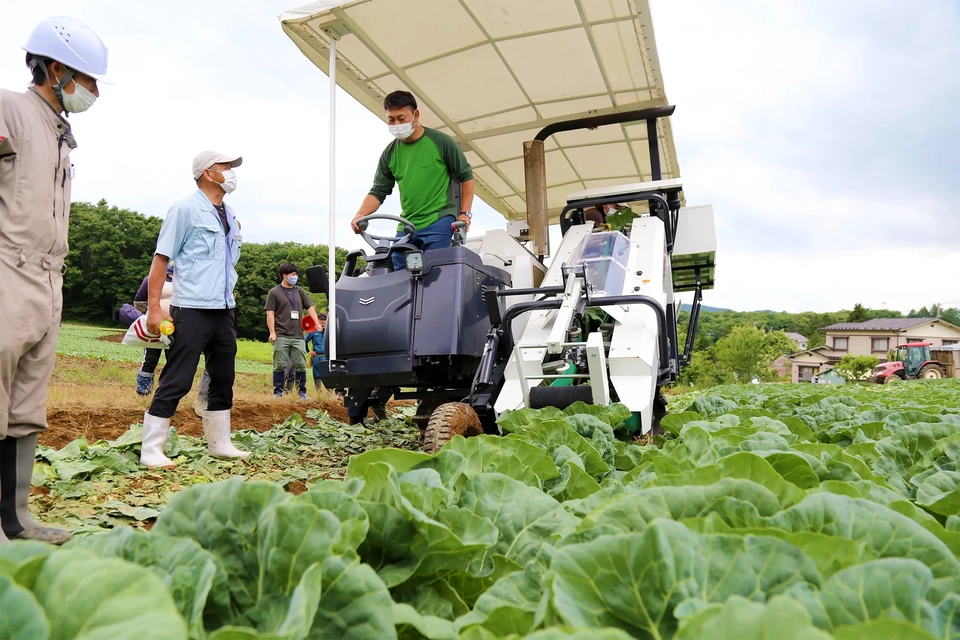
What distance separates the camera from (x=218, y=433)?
14.0 ft

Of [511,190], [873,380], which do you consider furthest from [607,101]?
[873,380]

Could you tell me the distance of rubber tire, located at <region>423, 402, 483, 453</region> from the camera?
2.99m

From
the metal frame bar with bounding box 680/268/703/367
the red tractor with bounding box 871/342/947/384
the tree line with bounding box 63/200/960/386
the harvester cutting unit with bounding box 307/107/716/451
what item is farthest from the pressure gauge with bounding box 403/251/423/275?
the red tractor with bounding box 871/342/947/384

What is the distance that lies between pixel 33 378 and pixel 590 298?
9.81 ft

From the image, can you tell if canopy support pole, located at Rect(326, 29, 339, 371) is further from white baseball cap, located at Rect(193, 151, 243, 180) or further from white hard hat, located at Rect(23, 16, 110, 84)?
white hard hat, located at Rect(23, 16, 110, 84)

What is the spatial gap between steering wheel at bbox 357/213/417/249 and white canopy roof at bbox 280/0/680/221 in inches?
57.7

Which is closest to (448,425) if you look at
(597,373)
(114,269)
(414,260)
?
(597,373)

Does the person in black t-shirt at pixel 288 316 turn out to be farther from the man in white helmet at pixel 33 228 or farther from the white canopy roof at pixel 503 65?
the man in white helmet at pixel 33 228

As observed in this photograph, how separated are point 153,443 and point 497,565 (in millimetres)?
3527

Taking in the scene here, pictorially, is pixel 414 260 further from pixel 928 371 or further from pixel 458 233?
pixel 928 371

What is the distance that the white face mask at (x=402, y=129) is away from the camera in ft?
14.7

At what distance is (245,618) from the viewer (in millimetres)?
848

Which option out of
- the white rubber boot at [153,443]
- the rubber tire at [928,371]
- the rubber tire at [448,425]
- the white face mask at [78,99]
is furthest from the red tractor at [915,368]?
the white face mask at [78,99]

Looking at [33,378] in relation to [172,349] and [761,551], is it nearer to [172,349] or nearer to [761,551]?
[172,349]
